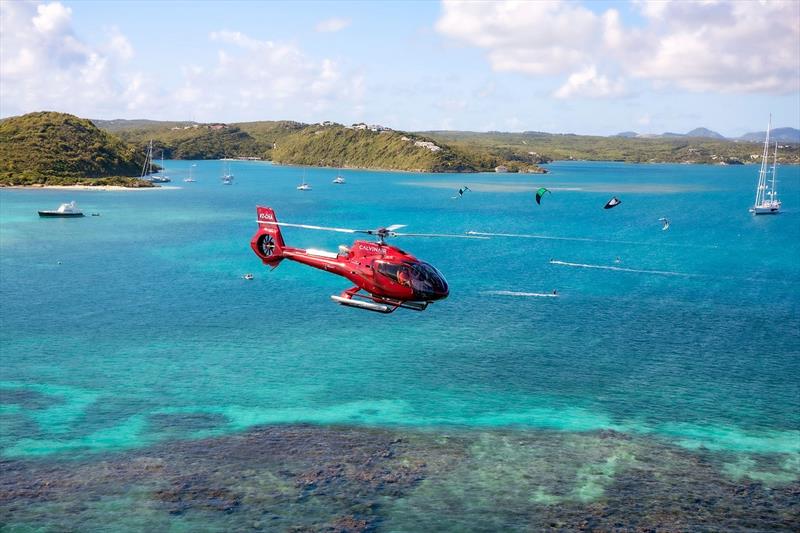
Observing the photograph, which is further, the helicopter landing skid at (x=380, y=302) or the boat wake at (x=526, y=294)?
the boat wake at (x=526, y=294)

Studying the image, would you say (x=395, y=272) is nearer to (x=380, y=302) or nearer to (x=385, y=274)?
(x=385, y=274)

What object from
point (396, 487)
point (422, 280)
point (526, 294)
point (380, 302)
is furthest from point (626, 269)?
point (422, 280)

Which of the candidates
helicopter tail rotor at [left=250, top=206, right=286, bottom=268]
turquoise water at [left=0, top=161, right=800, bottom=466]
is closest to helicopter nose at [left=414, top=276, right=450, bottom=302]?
helicopter tail rotor at [left=250, top=206, right=286, bottom=268]

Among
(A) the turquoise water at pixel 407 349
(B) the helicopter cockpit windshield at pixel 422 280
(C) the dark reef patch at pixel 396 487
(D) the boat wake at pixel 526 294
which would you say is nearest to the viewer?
(B) the helicopter cockpit windshield at pixel 422 280

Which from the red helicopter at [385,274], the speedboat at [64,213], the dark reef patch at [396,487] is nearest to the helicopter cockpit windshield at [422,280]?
the red helicopter at [385,274]

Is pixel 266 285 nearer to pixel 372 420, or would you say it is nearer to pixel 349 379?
pixel 349 379

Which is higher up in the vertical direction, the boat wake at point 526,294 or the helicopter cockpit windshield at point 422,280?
the helicopter cockpit windshield at point 422,280

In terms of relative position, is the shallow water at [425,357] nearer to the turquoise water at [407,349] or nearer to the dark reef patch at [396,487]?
the turquoise water at [407,349]
